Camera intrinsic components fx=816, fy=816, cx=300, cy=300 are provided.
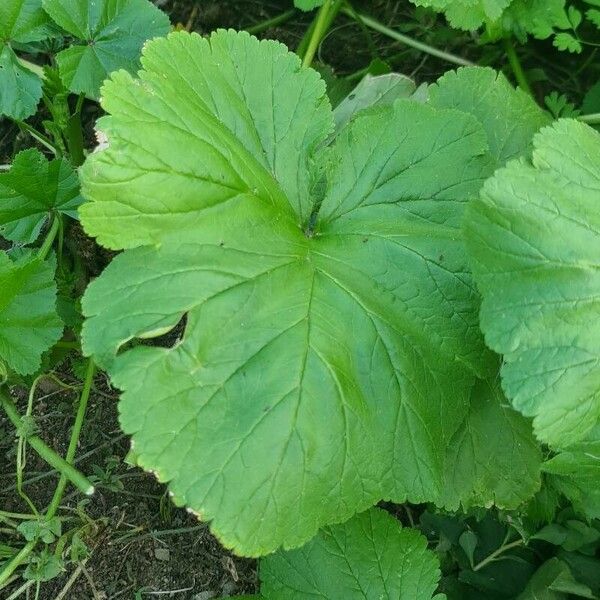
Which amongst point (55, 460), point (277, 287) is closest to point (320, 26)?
point (277, 287)

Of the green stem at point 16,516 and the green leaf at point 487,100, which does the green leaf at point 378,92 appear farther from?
the green stem at point 16,516

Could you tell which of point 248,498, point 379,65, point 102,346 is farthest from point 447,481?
point 379,65

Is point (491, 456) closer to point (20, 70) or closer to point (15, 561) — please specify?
point (15, 561)

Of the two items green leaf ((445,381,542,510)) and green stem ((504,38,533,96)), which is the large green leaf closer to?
green leaf ((445,381,542,510))

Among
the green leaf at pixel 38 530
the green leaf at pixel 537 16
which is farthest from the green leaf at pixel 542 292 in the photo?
the green leaf at pixel 38 530

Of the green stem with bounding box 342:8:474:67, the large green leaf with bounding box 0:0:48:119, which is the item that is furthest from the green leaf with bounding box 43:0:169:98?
the green stem with bounding box 342:8:474:67
